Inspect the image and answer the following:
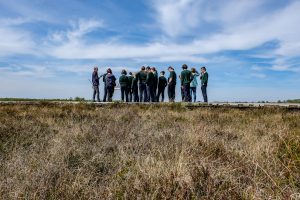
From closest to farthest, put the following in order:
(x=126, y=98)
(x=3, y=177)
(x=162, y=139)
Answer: (x=3, y=177) → (x=162, y=139) → (x=126, y=98)

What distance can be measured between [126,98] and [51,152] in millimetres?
18396

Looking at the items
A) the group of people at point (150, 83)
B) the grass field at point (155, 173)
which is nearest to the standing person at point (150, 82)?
the group of people at point (150, 83)

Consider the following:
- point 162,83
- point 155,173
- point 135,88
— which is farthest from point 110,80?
point 155,173

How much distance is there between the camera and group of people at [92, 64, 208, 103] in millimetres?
21125

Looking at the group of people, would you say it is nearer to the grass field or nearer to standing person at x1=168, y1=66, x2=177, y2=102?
standing person at x1=168, y1=66, x2=177, y2=102

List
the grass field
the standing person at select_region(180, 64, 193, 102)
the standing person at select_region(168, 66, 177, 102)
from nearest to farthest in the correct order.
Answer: the grass field → the standing person at select_region(180, 64, 193, 102) → the standing person at select_region(168, 66, 177, 102)

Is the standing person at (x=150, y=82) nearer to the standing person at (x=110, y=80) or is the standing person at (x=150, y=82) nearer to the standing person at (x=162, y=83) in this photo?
the standing person at (x=162, y=83)

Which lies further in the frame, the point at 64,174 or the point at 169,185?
the point at 64,174

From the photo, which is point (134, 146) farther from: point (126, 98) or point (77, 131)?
point (126, 98)

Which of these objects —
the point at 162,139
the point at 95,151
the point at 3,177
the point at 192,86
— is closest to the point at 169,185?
the point at 3,177

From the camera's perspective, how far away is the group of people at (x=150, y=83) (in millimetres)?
21125

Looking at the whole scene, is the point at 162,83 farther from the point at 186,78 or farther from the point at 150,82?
the point at 186,78

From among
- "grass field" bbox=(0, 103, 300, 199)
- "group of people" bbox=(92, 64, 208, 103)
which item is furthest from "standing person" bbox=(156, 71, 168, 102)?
"grass field" bbox=(0, 103, 300, 199)

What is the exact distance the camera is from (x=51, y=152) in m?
5.29
